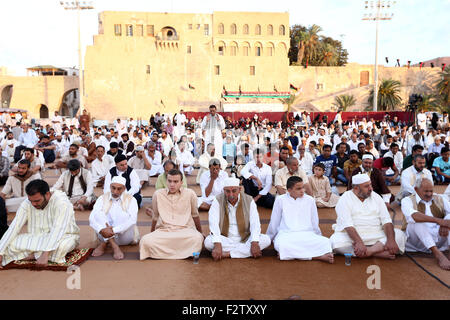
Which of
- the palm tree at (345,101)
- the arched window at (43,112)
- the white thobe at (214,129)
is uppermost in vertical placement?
the palm tree at (345,101)

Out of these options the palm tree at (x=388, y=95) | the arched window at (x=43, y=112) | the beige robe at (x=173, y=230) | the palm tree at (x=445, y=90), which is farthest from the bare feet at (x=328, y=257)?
the arched window at (x=43, y=112)

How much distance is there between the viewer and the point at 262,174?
20.2 feet

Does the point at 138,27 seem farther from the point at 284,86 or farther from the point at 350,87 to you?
the point at 350,87

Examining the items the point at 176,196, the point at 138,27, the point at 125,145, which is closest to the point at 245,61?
the point at 138,27

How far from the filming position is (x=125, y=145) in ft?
35.3

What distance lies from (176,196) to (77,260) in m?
1.17

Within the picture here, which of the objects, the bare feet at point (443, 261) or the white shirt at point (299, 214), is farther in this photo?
the white shirt at point (299, 214)

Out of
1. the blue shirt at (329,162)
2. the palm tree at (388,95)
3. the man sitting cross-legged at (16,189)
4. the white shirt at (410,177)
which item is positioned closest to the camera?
the man sitting cross-legged at (16,189)

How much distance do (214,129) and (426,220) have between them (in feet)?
18.0

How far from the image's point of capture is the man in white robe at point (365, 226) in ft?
12.2

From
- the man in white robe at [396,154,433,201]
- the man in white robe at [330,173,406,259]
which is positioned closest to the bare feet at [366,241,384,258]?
the man in white robe at [330,173,406,259]

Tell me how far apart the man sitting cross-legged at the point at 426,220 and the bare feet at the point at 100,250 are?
3.17m

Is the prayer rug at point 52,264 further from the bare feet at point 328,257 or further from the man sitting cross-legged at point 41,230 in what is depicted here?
the bare feet at point 328,257
